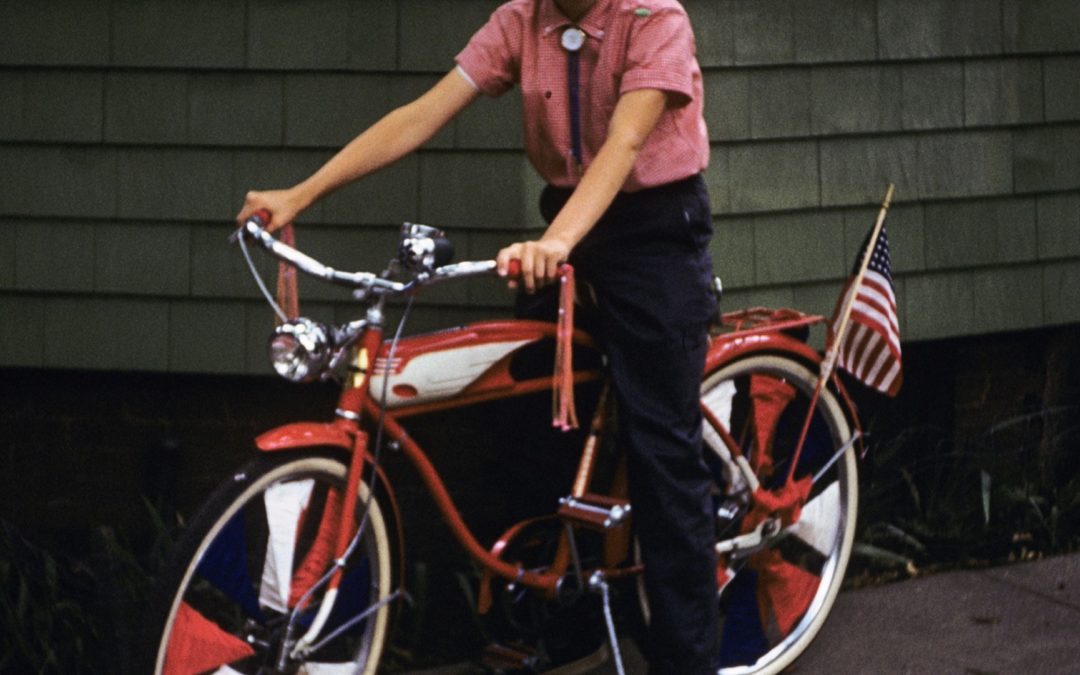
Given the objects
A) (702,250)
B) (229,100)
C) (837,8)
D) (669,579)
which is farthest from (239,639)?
(837,8)

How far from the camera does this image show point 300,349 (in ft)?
11.1

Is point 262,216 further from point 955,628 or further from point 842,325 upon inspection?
point 955,628

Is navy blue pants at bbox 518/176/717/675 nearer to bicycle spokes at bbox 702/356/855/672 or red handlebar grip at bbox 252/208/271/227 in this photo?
bicycle spokes at bbox 702/356/855/672

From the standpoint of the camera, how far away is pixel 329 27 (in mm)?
5145

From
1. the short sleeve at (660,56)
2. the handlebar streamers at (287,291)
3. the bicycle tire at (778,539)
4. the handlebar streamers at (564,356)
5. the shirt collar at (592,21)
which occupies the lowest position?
the bicycle tire at (778,539)

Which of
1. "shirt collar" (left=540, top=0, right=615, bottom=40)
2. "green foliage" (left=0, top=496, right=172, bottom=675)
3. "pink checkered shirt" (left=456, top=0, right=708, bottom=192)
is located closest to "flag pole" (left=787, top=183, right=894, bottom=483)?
"pink checkered shirt" (left=456, top=0, right=708, bottom=192)

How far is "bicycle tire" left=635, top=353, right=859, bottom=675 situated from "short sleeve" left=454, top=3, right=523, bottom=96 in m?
0.92

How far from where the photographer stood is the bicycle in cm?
342

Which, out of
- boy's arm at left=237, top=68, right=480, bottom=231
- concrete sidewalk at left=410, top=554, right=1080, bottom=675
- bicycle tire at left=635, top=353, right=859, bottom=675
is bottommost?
concrete sidewalk at left=410, top=554, right=1080, bottom=675

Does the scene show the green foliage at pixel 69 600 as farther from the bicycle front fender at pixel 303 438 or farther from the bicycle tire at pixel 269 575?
the bicycle front fender at pixel 303 438

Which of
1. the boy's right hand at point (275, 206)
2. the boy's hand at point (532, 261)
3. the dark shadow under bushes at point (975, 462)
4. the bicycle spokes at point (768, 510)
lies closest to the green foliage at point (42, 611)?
the boy's right hand at point (275, 206)

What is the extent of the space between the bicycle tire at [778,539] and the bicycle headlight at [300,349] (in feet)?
4.17

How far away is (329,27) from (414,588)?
1614mm

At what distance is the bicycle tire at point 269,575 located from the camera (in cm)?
333
